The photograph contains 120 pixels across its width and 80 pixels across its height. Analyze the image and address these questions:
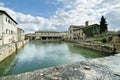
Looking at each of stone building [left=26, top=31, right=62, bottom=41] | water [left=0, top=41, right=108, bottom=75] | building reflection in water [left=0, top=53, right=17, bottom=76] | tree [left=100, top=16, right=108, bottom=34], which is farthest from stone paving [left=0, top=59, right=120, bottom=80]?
stone building [left=26, top=31, right=62, bottom=41]

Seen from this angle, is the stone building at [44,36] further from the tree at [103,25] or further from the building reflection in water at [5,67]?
the building reflection in water at [5,67]

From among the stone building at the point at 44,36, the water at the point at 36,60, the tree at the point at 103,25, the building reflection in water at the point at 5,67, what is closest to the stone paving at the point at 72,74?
the building reflection in water at the point at 5,67

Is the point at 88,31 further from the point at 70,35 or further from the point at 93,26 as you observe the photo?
the point at 70,35

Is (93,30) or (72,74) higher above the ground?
(93,30)

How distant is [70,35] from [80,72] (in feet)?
241

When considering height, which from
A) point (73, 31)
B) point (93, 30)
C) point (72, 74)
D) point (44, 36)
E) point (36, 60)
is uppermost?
point (73, 31)

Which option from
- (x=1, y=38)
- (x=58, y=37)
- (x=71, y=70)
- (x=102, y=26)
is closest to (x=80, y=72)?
(x=71, y=70)

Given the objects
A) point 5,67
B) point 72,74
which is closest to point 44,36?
point 5,67

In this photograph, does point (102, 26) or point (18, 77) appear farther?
point (102, 26)

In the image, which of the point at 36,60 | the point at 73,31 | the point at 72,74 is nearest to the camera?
the point at 72,74

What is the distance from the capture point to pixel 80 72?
257 centimetres

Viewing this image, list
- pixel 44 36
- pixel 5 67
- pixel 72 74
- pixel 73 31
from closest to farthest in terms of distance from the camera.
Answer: pixel 72 74 < pixel 5 67 < pixel 73 31 < pixel 44 36

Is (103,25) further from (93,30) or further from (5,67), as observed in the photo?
(5,67)


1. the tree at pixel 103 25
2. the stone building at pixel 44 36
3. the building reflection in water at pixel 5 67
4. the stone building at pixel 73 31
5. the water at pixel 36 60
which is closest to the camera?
the building reflection in water at pixel 5 67
